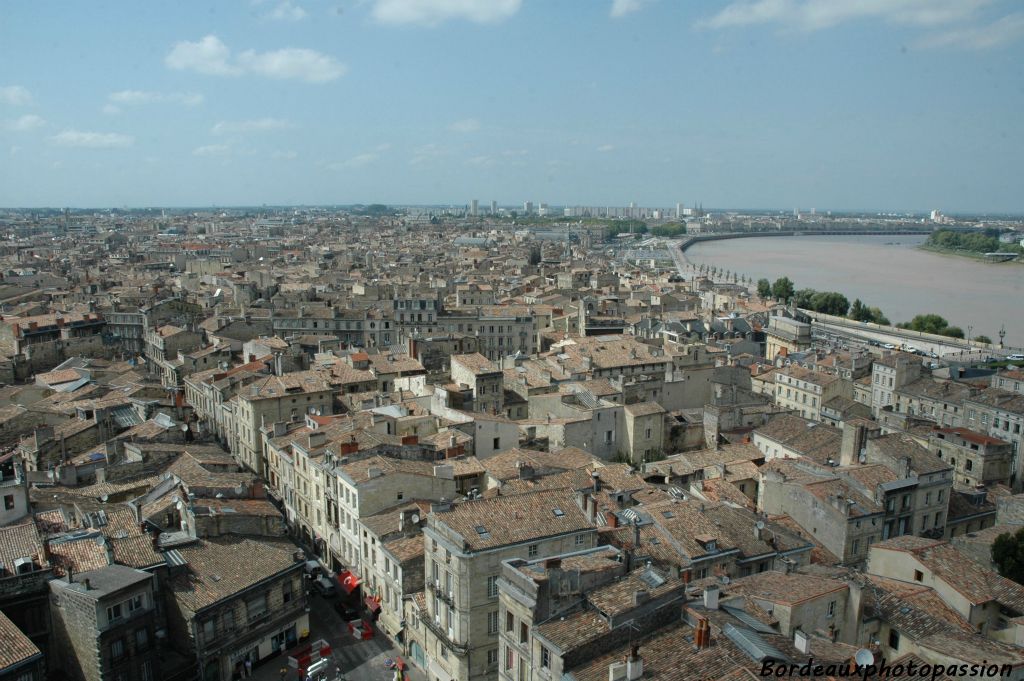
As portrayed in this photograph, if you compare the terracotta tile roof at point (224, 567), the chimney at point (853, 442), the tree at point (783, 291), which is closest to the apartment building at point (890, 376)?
the chimney at point (853, 442)


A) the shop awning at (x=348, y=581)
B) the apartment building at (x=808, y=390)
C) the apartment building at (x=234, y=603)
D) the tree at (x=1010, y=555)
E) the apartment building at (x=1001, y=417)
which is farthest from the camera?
the apartment building at (x=808, y=390)

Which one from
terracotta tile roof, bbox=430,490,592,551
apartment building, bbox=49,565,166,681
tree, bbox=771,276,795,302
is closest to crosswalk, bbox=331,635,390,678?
apartment building, bbox=49,565,166,681

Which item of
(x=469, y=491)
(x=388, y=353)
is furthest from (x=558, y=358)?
(x=469, y=491)

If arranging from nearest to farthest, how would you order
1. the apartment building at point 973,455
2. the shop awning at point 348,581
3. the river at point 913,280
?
the shop awning at point 348,581 → the apartment building at point 973,455 → the river at point 913,280

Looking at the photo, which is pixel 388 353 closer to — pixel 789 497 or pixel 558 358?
pixel 558 358

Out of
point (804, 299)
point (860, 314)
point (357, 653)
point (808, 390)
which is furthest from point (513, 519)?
point (804, 299)

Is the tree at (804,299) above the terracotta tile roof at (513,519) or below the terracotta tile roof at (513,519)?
below

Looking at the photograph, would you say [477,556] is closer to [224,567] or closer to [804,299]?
[224,567]

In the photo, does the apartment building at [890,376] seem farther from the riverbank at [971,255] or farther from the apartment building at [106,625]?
the riverbank at [971,255]
